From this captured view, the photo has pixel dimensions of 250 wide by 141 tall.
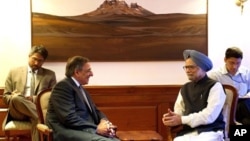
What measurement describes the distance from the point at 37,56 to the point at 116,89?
1018mm

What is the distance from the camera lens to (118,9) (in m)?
5.00

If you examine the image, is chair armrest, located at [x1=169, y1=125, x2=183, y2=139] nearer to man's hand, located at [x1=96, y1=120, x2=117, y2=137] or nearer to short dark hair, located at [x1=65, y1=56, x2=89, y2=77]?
man's hand, located at [x1=96, y1=120, x2=117, y2=137]

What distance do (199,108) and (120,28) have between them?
1.83 metres

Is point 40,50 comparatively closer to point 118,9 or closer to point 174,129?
point 118,9

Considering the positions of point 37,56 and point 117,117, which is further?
point 117,117

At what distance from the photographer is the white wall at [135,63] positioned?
16.2ft

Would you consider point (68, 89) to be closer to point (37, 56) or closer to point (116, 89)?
point (37, 56)

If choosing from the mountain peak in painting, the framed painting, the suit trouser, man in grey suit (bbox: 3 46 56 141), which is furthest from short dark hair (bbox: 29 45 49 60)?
the mountain peak in painting

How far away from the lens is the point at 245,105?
4441 millimetres

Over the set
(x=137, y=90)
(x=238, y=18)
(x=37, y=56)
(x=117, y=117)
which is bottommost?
(x=117, y=117)

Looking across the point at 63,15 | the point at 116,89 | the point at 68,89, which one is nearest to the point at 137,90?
the point at 116,89

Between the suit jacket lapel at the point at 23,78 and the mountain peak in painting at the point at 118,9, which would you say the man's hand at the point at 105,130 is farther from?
the mountain peak in painting at the point at 118,9

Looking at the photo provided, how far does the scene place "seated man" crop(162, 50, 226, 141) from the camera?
342cm

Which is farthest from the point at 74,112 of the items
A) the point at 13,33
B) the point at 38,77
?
the point at 13,33
